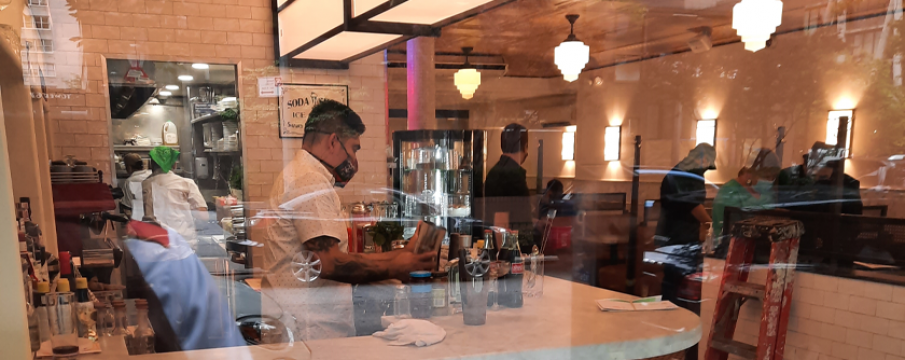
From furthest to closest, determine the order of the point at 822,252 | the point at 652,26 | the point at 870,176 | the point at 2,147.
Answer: the point at 652,26
the point at 870,176
the point at 822,252
the point at 2,147

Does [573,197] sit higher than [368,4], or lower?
lower

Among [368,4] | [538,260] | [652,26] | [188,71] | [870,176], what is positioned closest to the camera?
[538,260]

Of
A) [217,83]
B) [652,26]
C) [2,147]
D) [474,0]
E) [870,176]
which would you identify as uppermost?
[652,26]

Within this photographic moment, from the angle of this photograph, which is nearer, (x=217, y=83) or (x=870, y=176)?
(x=217, y=83)

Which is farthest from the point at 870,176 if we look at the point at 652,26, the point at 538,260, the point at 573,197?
the point at 538,260

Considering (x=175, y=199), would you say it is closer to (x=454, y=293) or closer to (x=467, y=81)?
(x=454, y=293)

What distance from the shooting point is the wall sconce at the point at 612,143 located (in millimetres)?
6832

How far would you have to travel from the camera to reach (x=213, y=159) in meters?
3.99

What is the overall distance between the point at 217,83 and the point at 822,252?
404cm

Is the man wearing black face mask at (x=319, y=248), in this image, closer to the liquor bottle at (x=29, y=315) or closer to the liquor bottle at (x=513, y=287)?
the liquor bottle at (x=513, y=287)

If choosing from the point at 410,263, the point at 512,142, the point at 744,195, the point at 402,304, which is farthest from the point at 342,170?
the point at 744,195

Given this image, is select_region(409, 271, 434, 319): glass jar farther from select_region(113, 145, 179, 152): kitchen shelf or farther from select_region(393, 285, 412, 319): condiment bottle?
select_region(113, 145, 179, 152): kitchen shelf

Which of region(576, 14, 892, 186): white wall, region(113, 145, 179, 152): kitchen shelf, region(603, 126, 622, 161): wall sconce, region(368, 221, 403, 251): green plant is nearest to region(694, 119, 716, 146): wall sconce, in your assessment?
region(576, 14, 892, 186): white wall

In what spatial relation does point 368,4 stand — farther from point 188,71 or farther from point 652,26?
point 652,26
